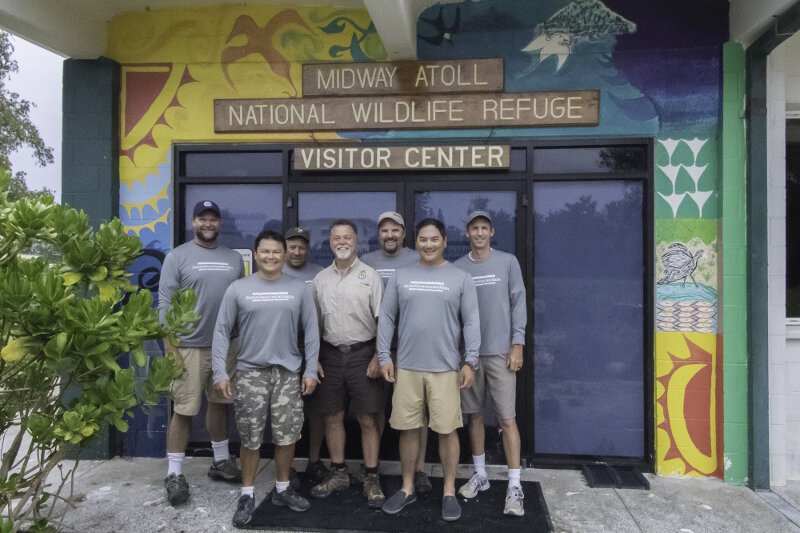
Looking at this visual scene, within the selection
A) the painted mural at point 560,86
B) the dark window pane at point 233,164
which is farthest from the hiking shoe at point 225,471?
the dark window pane at point 233,164

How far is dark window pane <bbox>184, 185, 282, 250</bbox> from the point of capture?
4.46 metres

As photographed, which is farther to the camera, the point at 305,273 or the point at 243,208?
the point at 243,208

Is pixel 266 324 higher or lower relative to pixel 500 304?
lower

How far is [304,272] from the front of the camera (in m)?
3.89

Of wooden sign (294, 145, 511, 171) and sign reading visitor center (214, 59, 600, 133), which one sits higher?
sign reading visitor center (214, 59, 600, 133)

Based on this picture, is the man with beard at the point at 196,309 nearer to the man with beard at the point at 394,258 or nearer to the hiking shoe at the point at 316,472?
the hiking shoe at the point at 316,472

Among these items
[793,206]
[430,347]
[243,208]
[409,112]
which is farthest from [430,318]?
[793,206]

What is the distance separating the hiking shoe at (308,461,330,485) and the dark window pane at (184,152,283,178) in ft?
7.54

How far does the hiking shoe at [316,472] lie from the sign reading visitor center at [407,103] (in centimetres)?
259

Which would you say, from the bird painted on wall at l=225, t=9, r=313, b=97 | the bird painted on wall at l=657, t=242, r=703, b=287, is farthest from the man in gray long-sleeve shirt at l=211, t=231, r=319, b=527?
the bird painted on wall at l=657, t=242, r=703, b=287

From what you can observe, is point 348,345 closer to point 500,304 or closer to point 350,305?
point 350,305

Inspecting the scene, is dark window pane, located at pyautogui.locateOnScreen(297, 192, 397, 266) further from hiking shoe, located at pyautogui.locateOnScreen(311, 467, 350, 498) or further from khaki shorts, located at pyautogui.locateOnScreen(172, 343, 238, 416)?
hiking shoe, located at pyautogui.locateOnScreen(311, 467, 350, 498)

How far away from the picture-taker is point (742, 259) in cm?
395

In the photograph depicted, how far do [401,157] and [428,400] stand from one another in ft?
6.21
